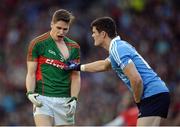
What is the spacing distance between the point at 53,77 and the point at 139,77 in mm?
1581

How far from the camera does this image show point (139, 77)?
10242 mm

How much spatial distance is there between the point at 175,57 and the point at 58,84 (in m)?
8.67

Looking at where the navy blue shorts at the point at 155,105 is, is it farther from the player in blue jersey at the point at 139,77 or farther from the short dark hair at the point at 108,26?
the short dark hair at the point at 108,26

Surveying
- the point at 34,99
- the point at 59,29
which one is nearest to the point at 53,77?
the point at 34,99

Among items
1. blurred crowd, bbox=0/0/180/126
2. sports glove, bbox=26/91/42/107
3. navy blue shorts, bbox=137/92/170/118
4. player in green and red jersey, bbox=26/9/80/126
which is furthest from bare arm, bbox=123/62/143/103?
blurred crowd, bbox=0/0/180/126

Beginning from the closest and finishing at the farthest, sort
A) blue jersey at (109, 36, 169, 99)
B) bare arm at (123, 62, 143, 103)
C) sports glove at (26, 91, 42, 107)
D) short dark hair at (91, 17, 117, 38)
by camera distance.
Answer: bare arm at (123, 62, 143, 103)
blue jersey at (109, 36, 169, 99)
short dark hair at (91, 17, 117, 38)
sports glove at (26, 91, 42, 107)

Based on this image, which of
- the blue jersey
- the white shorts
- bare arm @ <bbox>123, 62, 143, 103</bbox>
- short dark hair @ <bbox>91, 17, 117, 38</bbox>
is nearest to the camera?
bare arm @ <bbox>123, 62, 143, 103</bbox>

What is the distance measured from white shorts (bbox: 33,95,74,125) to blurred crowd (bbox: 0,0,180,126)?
611cm

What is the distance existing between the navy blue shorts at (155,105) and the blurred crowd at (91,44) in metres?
6.98

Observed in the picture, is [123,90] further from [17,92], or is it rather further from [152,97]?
[152,97]

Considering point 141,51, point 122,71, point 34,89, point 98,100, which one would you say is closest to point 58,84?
point 34,89

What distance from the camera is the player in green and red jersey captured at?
11219 mm

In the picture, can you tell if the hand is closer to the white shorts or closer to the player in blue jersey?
the white shorts

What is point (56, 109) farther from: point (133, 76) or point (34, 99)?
point (133, 76)
